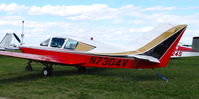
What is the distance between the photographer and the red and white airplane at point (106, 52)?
880 centimetres

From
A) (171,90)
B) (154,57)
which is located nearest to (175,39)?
(154,57)

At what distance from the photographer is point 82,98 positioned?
613cm

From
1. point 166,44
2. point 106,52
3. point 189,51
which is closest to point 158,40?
point 166,44

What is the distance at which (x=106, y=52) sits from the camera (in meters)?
9.84

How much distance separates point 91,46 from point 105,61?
1126 mm

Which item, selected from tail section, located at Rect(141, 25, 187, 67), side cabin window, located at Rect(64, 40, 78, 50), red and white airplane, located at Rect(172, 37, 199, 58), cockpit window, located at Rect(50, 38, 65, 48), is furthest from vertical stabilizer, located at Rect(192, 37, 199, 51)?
cockpit window, located at Rect(50, 38, 65, 48)

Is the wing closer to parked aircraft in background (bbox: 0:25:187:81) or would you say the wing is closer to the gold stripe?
parked aircraft in background (bbox: 0:25:187:81)

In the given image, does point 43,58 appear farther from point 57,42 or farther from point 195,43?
point 195,43

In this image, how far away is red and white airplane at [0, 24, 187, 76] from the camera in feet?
28.9

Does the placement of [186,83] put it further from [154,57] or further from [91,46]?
[91,46]

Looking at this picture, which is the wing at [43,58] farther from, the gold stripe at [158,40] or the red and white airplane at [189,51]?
the red and white airplane at [189,51]

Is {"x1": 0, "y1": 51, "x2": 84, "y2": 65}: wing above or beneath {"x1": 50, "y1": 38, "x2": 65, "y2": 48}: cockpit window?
beneath

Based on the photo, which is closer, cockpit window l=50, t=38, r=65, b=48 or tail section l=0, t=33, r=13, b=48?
cockpit window l=50, t=38, r=65, b=48

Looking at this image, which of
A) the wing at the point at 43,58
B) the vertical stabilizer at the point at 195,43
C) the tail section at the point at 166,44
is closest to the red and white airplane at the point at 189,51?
the vertical stabilizer at the point at 195,43
